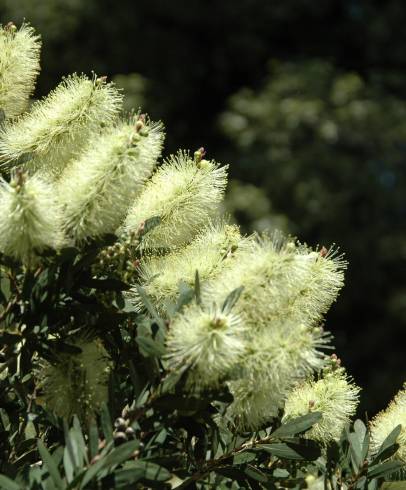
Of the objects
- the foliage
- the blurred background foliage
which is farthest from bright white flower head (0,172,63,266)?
the foliage

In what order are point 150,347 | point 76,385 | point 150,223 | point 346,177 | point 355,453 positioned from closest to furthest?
1. point 150,347
2. point 76,385
3. point 150,223
4. point 355,453
5. point 346,177

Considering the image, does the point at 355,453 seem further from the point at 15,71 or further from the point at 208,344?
the point at 15,71

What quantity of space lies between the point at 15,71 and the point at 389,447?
100 cm

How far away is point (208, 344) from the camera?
4.36 feet

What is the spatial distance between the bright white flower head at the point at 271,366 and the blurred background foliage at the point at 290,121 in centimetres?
610

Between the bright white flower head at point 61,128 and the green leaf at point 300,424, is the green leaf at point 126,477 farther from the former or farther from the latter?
the bright white flower head at point 61,128

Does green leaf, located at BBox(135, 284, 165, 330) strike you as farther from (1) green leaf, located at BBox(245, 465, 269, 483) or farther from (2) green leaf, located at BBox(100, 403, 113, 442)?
(1) green leaf, located at BBox(245, 465, 269, 483)

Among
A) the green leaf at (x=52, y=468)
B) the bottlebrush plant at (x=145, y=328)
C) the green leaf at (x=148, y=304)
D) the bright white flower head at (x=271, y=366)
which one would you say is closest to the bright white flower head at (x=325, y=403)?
the bottlebrush plant at (x=145, y=328)

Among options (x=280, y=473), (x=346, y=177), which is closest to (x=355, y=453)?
(x=280, y=473)

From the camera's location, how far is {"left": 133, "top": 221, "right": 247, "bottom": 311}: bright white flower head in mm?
1645

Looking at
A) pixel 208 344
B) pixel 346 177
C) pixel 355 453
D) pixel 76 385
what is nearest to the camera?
pixel 208 344

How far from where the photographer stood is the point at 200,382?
139 centimetres

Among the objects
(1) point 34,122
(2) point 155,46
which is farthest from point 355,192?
(1) point 34,122

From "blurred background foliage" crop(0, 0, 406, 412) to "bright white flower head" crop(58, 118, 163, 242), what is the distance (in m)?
6.03
